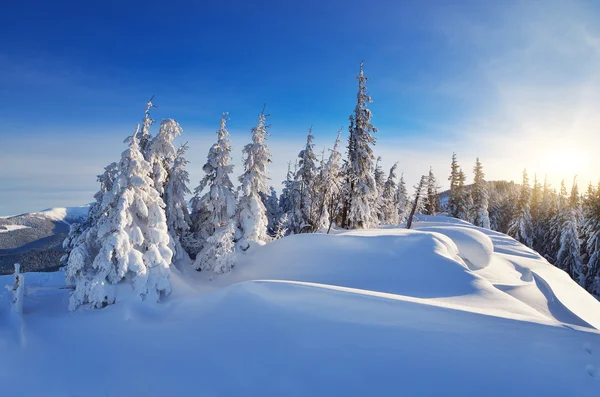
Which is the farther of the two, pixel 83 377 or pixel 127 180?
pixel 127 180

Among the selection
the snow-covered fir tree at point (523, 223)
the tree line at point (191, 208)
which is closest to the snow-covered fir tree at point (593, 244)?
the tree line at point (191, 208)

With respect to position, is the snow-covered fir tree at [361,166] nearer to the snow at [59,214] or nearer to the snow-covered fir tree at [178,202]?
the snow-covered fir tree at [178,202]

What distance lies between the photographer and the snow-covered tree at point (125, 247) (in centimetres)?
1277

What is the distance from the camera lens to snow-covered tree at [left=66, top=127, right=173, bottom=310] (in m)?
12.8

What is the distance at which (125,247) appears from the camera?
522 inches

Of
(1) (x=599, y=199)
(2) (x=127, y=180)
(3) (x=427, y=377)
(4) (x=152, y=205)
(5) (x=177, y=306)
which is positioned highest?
(1) (x=599, y=199)

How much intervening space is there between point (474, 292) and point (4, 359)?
1588 cm

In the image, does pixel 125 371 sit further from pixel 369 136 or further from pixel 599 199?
pixel 599 199

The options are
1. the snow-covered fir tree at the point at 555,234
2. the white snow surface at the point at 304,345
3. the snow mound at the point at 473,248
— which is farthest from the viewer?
the snow-covered fir tree at the point at 555,234

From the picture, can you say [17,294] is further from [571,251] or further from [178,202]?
[571,251]

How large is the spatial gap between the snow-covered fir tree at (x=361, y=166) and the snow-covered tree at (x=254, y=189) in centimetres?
912

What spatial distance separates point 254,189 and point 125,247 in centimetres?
985

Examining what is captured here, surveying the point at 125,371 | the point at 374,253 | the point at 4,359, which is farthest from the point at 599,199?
the point at 4,359

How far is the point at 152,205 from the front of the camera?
14.9 m
